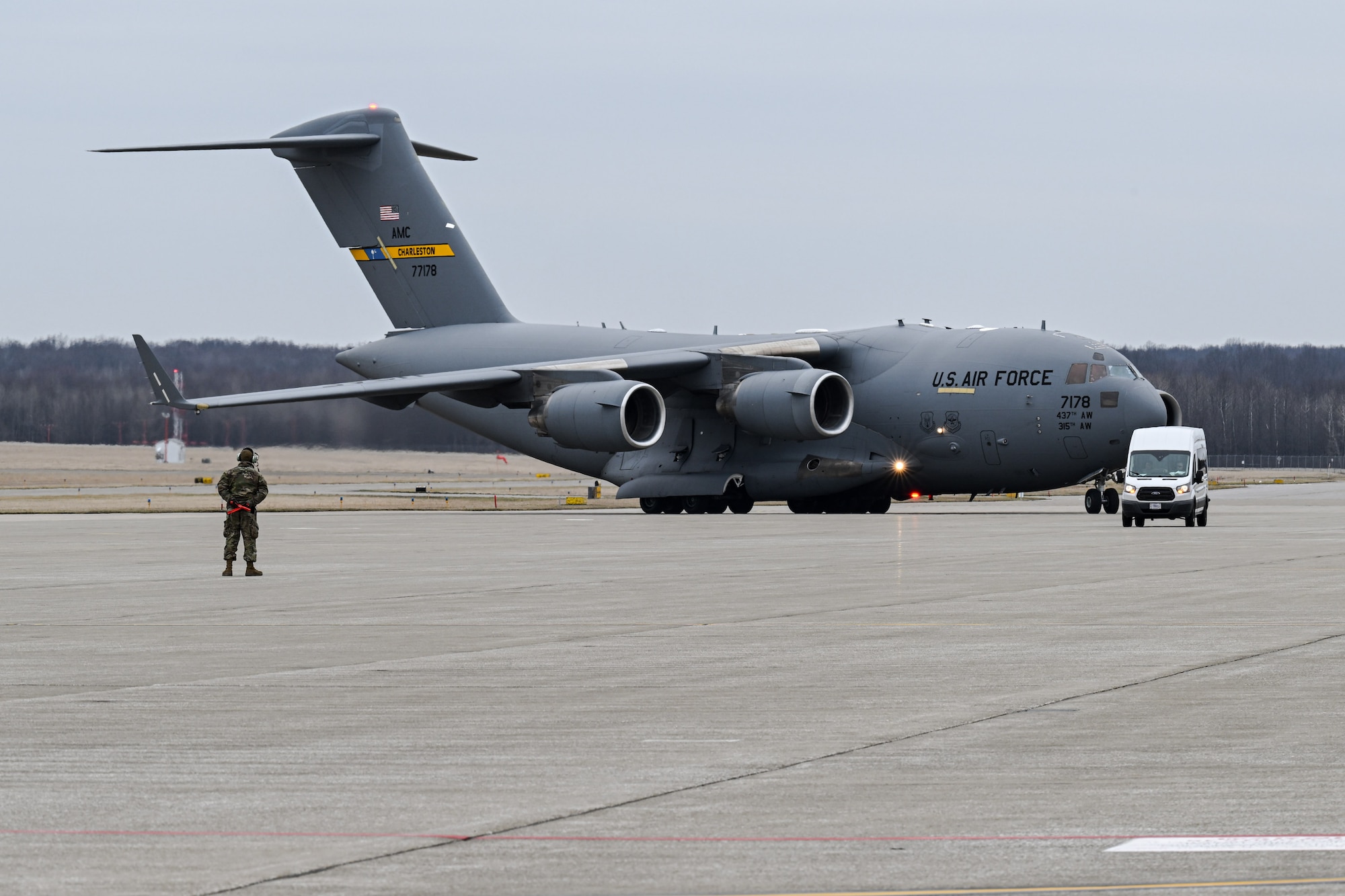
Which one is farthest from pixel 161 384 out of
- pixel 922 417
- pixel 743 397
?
pixel 922 417

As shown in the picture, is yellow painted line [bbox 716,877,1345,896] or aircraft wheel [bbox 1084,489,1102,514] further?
aircraft wheel [bbox 1084,489,1102,514]

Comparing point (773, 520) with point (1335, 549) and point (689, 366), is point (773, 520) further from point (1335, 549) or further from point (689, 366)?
point (1335, 549)

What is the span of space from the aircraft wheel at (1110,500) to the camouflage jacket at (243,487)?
81.7 ft

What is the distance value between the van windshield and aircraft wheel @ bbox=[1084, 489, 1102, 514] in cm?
551

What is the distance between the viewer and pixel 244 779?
789 centimetres

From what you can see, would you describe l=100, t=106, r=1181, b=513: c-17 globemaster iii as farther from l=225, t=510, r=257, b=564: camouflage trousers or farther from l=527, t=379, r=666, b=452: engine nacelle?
l=225, t=510, r=257, b=564: camouflage trousers

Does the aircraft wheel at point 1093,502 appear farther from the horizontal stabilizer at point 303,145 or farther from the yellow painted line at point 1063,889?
the yellow painted line at point 1063,889

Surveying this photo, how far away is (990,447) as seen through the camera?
132 ft

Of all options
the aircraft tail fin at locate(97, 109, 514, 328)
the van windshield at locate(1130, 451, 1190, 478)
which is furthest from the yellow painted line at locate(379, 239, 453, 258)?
the van windshield at locate(1130, 451, 1190, 478)

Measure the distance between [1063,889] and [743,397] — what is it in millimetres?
34547

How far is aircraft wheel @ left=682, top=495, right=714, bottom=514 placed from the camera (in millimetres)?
43350

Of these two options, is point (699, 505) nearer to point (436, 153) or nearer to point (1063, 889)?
point (436, 153)

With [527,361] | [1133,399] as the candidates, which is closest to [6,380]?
[527,361]

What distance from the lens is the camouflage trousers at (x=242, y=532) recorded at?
2195 centimetres
